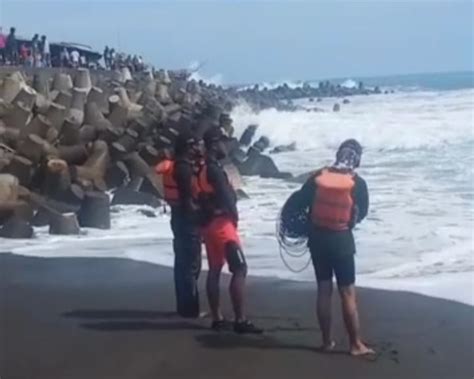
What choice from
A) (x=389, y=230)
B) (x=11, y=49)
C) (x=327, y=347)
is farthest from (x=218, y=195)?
(x=11, y=49)

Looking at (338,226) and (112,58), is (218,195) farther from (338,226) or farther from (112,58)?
(112,58)

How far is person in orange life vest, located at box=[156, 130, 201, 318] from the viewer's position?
7977 mm

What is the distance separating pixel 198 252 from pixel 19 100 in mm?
10204

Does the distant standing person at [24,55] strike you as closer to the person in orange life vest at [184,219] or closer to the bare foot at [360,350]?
the person in orange life vest at [184,219]

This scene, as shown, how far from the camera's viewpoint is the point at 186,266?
8336mm

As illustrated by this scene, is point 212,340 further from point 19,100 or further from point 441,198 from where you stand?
point 19,100

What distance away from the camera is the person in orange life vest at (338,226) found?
7074 millimetres

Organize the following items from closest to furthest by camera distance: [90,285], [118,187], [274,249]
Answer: [90,285], [274,249], [118,187]

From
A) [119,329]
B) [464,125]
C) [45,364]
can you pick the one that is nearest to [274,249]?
[119,329]

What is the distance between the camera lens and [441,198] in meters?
15.1

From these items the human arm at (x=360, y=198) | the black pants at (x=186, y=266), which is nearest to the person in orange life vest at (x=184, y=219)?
the black pants at (x=186, y=266)

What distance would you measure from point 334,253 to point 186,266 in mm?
1538

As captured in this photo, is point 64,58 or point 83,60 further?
point 83,60

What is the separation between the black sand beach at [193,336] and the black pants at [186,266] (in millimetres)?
131
